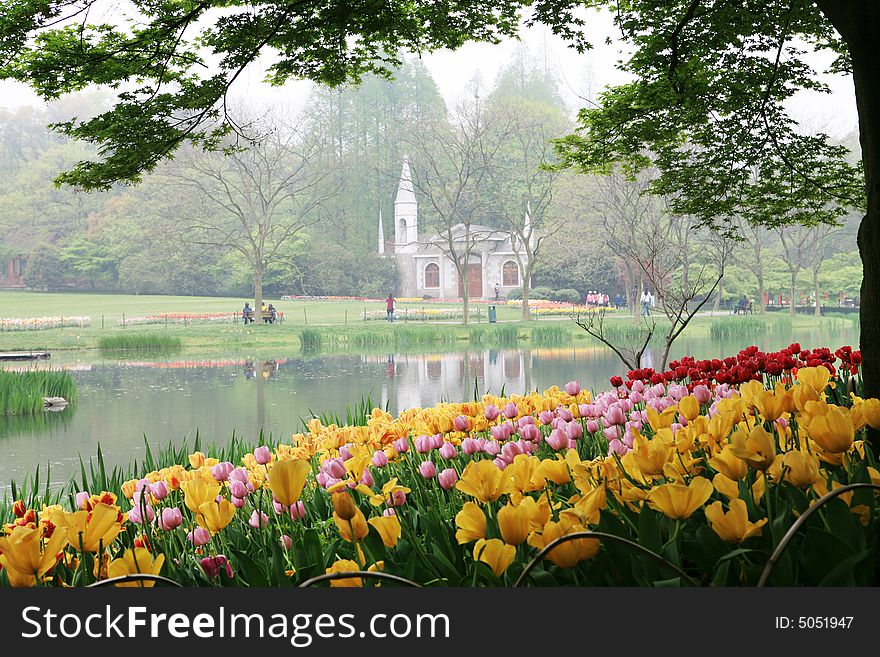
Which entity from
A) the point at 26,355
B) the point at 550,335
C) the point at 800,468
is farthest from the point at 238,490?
the point at 26,355

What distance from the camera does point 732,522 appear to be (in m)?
1.14

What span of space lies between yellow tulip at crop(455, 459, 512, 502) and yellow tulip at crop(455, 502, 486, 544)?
0.11 meters

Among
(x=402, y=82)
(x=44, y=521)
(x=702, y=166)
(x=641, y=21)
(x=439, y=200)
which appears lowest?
(x=44, y=521)

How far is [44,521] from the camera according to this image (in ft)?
6.07

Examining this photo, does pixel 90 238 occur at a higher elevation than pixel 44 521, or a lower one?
higher

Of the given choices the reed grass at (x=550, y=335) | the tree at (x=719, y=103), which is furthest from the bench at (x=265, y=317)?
the tree at (x=719, y=103)

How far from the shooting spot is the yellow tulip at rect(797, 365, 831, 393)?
1.90 metres

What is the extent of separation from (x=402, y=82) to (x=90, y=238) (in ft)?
50.0

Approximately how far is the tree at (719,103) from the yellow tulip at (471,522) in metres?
3.74

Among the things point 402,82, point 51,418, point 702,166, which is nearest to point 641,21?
point 702,166

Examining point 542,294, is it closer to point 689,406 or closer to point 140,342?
point 140,342

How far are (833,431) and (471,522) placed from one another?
2.00ft

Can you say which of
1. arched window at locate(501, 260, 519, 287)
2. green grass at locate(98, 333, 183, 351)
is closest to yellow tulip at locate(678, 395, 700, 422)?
green grass at locate(98, 333, 183, 351)

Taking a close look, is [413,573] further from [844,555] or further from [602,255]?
[602,255]
